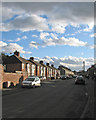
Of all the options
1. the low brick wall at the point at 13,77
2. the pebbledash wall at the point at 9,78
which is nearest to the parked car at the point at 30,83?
the pebbledash wall at the point at 9,78

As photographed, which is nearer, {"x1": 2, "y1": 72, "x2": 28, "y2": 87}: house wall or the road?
the road

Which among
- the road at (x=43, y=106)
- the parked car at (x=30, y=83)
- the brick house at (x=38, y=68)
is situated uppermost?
the brick house at (x=38, y=68)

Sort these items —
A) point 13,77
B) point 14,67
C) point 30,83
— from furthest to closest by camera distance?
1. point 14,67
2. point 13,77
3. point 30,83

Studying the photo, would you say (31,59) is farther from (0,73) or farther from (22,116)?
(22,116)

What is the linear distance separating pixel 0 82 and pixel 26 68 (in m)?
28.5

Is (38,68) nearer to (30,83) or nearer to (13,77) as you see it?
(13,77)

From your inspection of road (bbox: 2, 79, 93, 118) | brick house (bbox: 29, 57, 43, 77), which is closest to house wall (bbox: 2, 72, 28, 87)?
road (bbox: 2, 79, 93, 118)

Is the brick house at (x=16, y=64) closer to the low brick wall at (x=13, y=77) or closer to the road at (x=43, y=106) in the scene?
the low brick wall at (x=13, y=77)

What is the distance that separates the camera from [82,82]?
32969 millimetres

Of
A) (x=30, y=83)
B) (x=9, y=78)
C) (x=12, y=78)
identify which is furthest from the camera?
(x=12, y=78)

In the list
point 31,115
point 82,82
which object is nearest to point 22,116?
point 31,115

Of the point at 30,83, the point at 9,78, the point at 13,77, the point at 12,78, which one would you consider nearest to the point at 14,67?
the point at 13,77

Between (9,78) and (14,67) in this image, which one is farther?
(14,67)

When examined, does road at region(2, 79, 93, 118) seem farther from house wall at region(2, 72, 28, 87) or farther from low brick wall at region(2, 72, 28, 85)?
low brick wall at region(2, 72, 28, 85)
